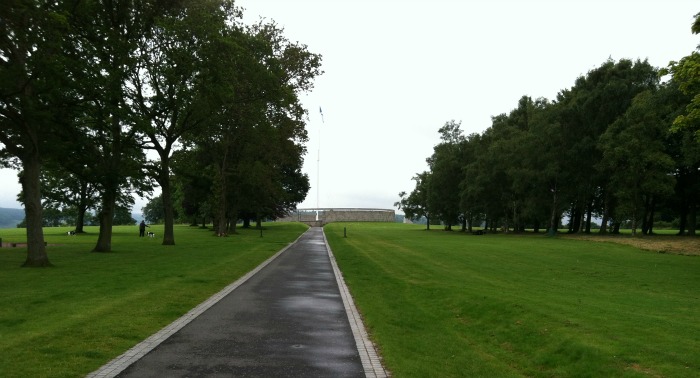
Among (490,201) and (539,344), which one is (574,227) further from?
(539,344)

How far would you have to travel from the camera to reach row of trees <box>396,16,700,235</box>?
4456 centimetres

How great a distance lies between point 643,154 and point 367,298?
39438 millimetres

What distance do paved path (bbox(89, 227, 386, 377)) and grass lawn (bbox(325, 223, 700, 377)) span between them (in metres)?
0.60

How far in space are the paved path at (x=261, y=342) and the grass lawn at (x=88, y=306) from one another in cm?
53

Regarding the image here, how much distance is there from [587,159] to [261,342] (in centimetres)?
5395

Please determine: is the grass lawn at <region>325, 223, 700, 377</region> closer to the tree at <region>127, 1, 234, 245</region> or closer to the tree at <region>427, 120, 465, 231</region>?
the tree at <region>127, 1, 234, 245</region>

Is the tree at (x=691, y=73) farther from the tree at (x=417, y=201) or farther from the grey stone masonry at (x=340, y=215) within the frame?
the grey stone masonry at (x=340, y=215)

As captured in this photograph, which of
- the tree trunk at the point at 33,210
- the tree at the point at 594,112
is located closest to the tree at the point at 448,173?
the tree at the point at 594,112

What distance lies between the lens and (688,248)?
1356 inches

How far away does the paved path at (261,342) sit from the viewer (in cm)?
714

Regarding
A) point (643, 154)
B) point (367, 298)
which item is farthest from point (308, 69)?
point (367, 298)

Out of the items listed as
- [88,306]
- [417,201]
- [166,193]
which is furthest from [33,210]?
[417,201]

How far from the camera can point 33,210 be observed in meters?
20.7

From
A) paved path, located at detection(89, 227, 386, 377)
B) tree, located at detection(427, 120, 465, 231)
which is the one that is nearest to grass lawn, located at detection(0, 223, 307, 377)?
paved path, located at detection(89, 227, 386, 377)
